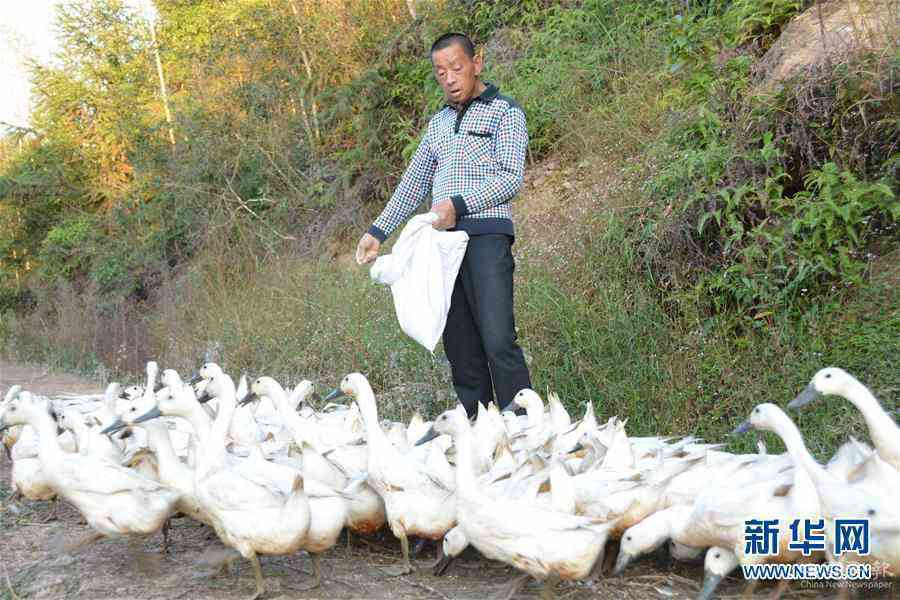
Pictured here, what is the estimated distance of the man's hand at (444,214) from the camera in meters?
4.39

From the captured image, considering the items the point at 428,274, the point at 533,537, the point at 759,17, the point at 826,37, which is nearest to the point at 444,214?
the point at 428,274

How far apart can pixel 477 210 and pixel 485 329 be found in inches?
24.4

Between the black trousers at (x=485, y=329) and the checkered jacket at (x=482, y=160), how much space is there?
12 centimetres

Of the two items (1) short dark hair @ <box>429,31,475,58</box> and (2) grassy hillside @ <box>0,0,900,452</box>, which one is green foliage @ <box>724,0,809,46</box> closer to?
(2) grassy hillside @ <box>0,0,900,452</box>

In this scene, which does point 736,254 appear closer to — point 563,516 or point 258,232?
point 563,516

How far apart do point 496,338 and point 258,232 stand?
8.59 meters

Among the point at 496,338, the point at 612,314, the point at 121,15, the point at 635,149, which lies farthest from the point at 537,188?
the point at 121,15

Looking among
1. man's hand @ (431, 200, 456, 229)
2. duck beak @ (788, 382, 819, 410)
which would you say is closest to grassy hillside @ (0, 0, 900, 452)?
duck beak @ (788, 382, 819, 410)

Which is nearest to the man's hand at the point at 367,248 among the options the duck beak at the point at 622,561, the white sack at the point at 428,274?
the white sack at the point at 428,274

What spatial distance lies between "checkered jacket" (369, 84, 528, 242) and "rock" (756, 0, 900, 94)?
2150 millimetres

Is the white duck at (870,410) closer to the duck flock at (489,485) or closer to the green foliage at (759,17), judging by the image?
the duck flock at (489,485)

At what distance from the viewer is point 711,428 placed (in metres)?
5.09

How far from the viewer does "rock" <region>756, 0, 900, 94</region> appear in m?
5.42

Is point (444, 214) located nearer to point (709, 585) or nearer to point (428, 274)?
point (428, 274)
